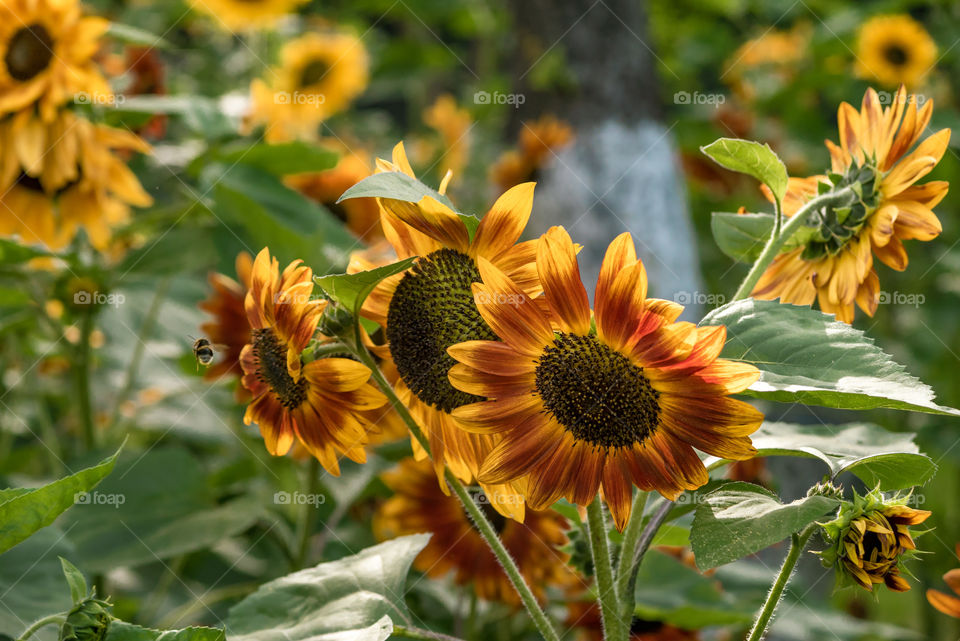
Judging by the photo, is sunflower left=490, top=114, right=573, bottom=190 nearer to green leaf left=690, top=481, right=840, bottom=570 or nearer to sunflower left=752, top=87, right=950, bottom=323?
Answer: sunflower left=752, top=87, right=950, bottom=323

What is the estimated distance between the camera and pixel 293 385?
428mm

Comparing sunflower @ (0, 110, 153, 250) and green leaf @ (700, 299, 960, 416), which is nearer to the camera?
green leaf @ (700, 299, 960, 416)

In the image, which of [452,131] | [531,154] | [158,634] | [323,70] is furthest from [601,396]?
[452,131]

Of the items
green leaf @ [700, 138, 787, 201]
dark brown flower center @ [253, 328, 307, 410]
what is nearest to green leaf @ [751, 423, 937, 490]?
green leaf @ [700, 138, 787, 201]

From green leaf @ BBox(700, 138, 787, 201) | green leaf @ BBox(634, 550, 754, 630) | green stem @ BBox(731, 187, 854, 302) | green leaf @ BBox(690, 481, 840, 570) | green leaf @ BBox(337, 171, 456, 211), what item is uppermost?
green leaf @ BBox(700, 138, 787, 201)

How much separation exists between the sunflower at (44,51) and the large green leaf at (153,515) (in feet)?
1.05

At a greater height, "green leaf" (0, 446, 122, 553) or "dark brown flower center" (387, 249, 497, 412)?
"dark brown flower center" (387, 249, 497, 412)

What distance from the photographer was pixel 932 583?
1.71 meters

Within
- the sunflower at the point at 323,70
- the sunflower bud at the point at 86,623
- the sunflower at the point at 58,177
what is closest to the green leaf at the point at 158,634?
the sunflower bud at the point at 86,623

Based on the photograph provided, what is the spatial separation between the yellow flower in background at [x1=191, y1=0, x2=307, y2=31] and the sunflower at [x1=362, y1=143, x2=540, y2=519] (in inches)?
53.2

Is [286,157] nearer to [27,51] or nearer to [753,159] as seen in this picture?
[27,51]

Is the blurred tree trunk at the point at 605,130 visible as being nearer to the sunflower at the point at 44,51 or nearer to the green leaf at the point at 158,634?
the sunflower at the point at 44,51

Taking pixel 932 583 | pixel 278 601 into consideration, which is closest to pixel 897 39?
pixel 932 583

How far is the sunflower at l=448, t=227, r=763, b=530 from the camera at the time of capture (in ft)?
1.22
